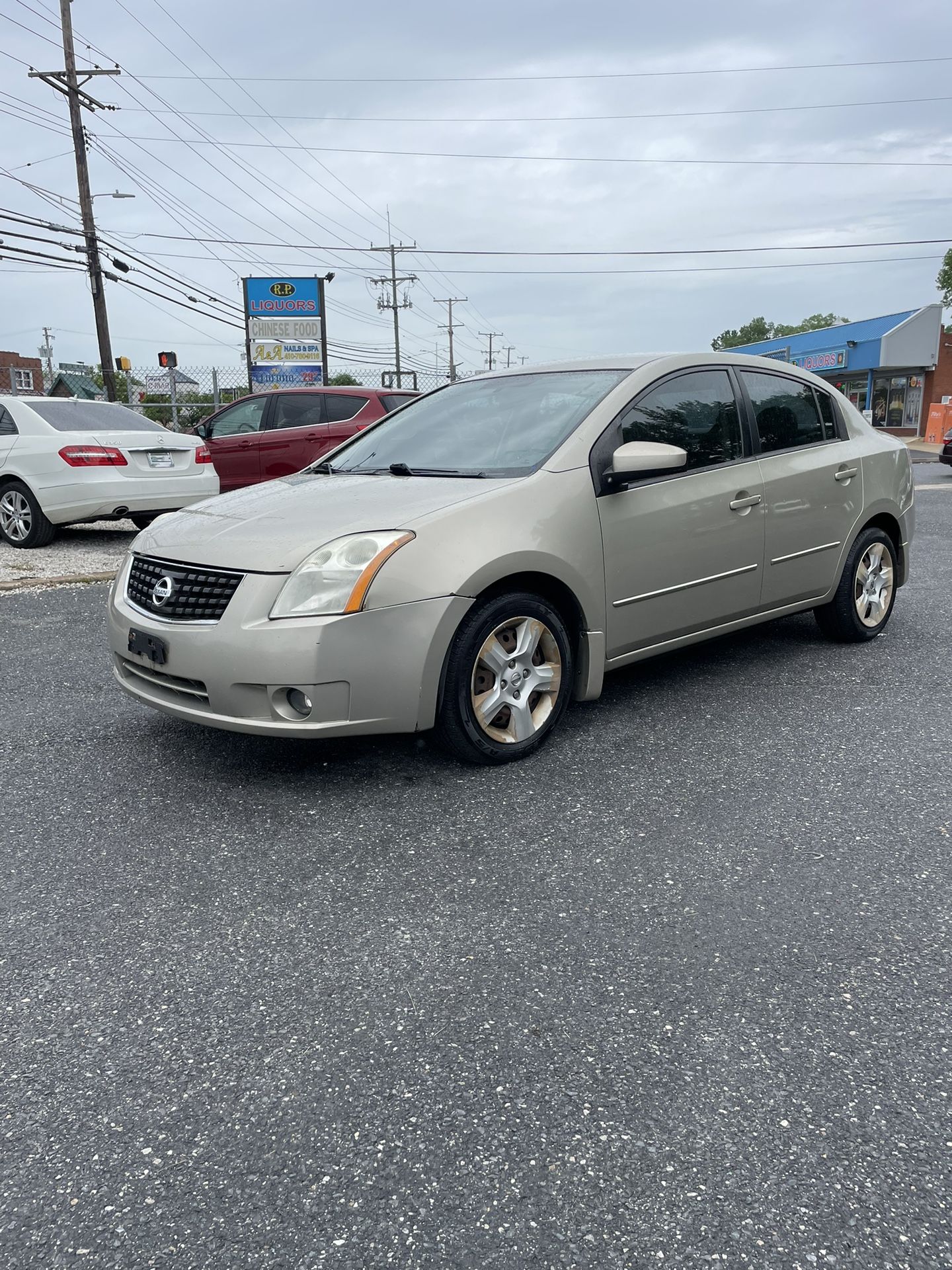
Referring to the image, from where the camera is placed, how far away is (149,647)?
12.3 ft

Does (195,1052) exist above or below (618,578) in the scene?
below

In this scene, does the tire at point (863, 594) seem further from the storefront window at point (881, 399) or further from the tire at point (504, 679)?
the storefront window at point (881, 399)

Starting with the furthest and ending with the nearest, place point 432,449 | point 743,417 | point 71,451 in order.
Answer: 1. point 71,451
2. point 743,417
3. point 432,449

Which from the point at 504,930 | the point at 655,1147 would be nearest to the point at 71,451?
the point at 504,930

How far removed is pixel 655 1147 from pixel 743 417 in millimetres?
3757

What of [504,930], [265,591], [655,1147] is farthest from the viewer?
[265,591]

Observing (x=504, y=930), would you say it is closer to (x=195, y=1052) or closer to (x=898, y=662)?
(x=195, y=1052)

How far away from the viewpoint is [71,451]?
9.16 m

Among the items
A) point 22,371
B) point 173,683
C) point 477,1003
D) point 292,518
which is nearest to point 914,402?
point 292,518

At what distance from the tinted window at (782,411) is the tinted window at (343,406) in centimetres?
725

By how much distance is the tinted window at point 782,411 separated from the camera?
501cm

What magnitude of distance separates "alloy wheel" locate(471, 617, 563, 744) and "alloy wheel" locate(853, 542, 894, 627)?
242 cm

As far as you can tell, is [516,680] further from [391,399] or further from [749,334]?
[749,334]

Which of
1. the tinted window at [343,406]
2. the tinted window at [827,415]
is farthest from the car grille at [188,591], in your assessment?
the tinted window at [343,406]
